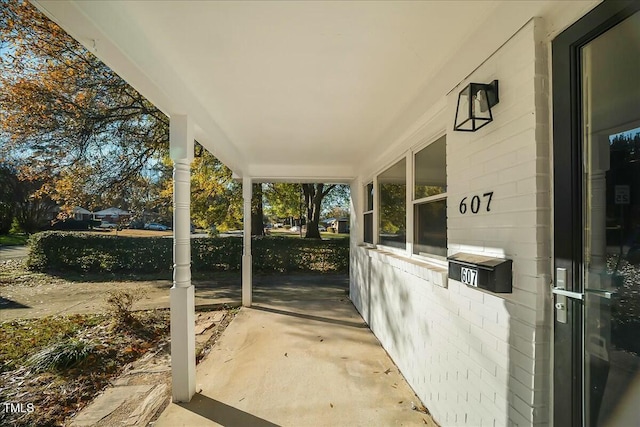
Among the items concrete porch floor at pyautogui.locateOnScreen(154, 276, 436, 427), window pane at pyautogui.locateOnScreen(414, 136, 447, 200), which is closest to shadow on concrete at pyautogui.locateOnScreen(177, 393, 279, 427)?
concrete porch floor at pyautogui.locateOnScreen(154, 276, 436, 427)

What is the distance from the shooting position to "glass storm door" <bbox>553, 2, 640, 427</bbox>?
108 centimetres

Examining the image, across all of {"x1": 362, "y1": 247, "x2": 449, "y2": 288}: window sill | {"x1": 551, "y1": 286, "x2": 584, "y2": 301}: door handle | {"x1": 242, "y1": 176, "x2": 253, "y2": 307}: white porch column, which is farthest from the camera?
{"x1": 242, "y1": 176, "x2": 253, "y2": 307}: white porch column

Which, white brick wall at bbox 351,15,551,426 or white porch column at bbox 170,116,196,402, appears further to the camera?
white porch column at bbox 170,116,196,402

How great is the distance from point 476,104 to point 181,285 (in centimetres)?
263

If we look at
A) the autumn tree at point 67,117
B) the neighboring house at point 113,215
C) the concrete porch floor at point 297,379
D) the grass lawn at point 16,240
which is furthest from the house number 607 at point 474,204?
the grass lawn at point 16,240

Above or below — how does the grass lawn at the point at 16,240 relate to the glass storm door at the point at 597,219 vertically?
below

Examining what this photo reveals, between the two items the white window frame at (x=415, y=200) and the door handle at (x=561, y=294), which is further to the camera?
the white window frame at (x=415, y=200)

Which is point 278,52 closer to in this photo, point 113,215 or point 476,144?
point 476,144

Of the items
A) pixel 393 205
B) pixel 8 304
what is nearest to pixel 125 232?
pixel 8 304

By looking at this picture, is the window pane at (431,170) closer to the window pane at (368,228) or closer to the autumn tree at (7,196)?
the window pane at (368,228)

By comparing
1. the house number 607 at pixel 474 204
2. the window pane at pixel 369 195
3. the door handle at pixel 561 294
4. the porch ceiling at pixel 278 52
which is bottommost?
the door handle at pixel 561 294

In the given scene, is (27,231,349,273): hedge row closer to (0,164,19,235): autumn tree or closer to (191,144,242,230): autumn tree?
(191,144,242,230): autumn tree

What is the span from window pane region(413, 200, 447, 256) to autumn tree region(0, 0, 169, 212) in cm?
648

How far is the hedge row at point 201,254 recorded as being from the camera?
9.61 metres
